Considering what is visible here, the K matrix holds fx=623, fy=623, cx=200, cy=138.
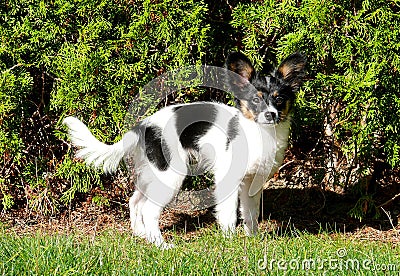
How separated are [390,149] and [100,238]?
2.93 metres

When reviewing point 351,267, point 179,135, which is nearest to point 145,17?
point 179,135

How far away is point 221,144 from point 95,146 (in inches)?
46.6

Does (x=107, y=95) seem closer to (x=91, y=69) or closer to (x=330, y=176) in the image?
(x=91, y=69)

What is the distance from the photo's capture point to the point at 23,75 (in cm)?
624

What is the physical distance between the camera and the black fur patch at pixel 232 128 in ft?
19.2

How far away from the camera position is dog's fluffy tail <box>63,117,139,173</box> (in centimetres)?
568

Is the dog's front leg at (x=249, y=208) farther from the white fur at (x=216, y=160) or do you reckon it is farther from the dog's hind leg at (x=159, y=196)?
the dog's hind leg at (x=159, y=196)

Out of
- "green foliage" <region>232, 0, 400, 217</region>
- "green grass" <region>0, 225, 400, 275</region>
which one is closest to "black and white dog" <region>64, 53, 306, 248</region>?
"green foliage" <region>232, 0, 400, 217</region>

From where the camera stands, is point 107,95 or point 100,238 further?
point 107,95

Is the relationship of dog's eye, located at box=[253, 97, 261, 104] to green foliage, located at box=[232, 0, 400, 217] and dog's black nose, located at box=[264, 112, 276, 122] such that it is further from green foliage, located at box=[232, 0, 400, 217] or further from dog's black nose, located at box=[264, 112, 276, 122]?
green foliage, located at box=[232, 0, 400, 217]

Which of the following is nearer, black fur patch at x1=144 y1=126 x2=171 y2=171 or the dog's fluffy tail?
the dog's fluffy tail

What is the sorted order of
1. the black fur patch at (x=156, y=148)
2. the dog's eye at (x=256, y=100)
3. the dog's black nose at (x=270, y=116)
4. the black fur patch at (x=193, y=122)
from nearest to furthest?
1. the dog's black nose at (x=270, y=116)
2. the dog's eye at (x=256, y=100)
3. the black fur patch at (x=156, y=148)
4. the black fur patch at (x=193, y=122)

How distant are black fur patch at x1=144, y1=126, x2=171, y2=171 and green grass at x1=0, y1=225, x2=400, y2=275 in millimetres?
1121

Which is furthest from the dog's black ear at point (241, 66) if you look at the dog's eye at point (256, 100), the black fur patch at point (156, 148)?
the black fur patch at point (156, 148)
